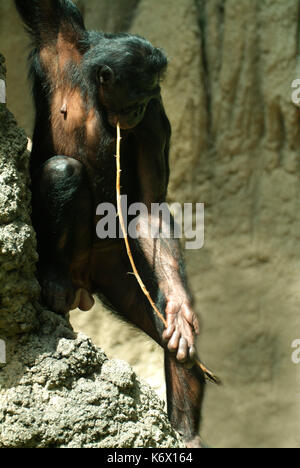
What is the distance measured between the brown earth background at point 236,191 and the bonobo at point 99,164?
1906mm

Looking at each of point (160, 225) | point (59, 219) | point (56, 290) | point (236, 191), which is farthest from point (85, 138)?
point (236, 191)

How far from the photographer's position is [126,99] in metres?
3.11

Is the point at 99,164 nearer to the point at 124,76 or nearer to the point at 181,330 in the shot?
the point at 124,76

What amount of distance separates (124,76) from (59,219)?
682 mm

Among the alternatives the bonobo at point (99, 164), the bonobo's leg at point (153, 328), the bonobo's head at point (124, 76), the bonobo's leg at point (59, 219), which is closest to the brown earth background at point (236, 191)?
the bonobo's leg at point (153, 328)

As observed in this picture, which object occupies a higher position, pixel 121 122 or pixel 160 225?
pixel 121 122

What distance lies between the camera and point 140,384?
2.56m

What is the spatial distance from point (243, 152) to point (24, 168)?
2895 mm

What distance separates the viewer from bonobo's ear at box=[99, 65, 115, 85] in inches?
123

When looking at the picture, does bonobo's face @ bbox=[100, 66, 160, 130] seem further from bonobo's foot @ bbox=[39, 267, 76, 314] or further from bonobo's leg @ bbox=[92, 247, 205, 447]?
bonobo's foot @ bbox=[39, 267, 76, 314]

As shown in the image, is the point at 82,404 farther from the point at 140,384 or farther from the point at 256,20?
the point at 256,20

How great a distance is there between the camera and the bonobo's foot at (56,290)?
9.19 ft

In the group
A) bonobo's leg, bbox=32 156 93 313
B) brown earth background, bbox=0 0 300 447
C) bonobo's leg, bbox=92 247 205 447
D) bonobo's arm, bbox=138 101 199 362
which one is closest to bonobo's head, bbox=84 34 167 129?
bonobo's arm, bbox=138 101 199 362

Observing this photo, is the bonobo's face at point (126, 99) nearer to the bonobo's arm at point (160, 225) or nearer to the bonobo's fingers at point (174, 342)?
the bonobo's arm at point (160, 225)
